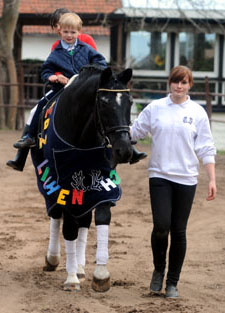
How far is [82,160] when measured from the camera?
5.44m

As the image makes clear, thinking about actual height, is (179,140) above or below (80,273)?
above

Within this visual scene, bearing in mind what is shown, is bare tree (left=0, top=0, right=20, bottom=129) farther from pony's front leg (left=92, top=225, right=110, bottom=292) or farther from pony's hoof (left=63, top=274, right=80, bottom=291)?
pony's front leg (left=92, top=225, right=110, bottom=292)

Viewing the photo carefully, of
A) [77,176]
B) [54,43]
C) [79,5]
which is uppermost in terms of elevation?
[79,5]

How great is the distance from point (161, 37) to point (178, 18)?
5.14 feet

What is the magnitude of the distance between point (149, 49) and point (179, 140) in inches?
824

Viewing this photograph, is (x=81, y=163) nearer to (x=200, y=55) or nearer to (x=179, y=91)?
(x=179, y=91)

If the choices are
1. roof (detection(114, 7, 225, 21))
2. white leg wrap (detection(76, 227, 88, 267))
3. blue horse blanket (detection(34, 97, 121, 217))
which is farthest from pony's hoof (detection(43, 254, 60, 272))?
roof (detection(114, 7, 225, 21))

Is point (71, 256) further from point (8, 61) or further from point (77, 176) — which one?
point (8, 61)

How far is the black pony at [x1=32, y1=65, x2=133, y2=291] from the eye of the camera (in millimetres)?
5238

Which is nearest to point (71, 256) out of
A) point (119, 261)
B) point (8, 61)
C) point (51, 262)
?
point (51, 262)

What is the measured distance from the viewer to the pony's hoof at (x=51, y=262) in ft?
20.9

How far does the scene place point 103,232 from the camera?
5488 millimetres

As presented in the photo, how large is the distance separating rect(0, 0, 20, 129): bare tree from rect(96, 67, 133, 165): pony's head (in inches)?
533

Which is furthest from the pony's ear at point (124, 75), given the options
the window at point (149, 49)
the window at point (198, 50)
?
the window at point (198, 50)
